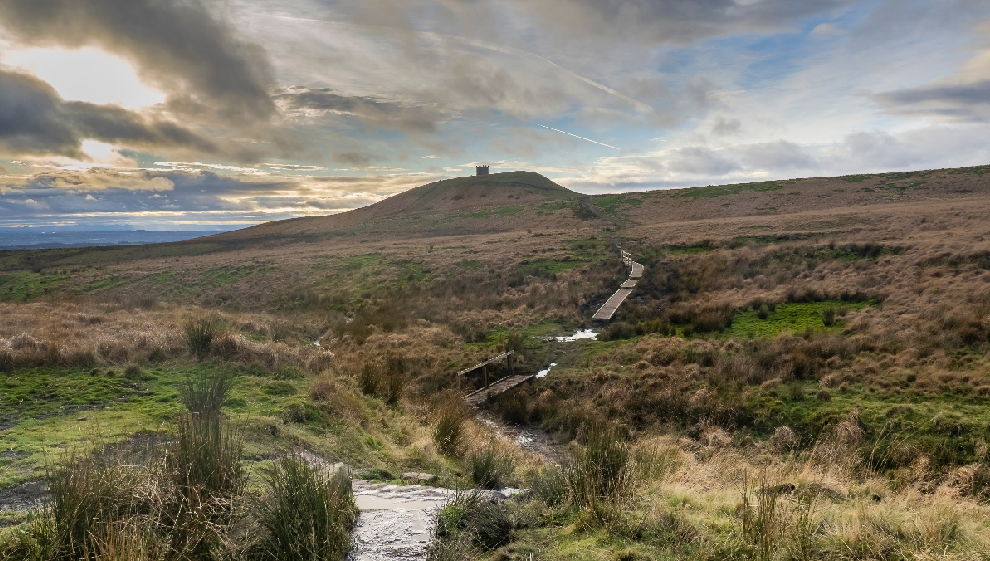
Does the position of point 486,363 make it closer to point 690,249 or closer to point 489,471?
point 489,471

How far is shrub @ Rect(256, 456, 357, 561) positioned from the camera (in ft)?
14.5

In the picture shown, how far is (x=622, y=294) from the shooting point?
24781 millimetres

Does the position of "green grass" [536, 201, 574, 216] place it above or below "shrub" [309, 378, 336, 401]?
above

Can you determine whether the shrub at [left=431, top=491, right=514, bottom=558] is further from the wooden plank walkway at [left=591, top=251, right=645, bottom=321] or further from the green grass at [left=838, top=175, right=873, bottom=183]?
the green grass at [left=838, top=175, right=873, bottom=183]

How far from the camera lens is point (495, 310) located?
24891 millimetres

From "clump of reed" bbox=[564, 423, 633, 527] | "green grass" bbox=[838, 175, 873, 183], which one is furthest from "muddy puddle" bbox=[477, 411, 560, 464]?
"green grass" bbox=[838, 175, 873, 183]

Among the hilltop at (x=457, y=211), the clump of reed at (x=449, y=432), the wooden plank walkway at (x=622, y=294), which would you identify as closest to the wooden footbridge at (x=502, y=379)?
the wooden plank walkway at (x=622, y=294)

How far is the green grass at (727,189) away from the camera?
2579 inches

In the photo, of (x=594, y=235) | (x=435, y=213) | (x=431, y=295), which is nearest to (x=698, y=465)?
(x=431, y=295)

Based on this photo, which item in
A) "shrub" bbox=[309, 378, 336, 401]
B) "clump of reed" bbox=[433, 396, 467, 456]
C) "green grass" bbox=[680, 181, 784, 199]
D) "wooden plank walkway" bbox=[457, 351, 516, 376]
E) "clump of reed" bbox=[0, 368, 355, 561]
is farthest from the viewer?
"green grass" bbox=[680, 181, 784, 199]

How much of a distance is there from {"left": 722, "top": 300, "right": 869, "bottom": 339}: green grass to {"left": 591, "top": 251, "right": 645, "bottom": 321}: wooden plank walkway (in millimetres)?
4829

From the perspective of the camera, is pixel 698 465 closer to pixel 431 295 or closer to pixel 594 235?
pixel 431 295

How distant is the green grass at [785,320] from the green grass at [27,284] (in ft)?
122

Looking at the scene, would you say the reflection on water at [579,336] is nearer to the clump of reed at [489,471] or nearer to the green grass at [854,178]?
the clump of reed at [489,471]
